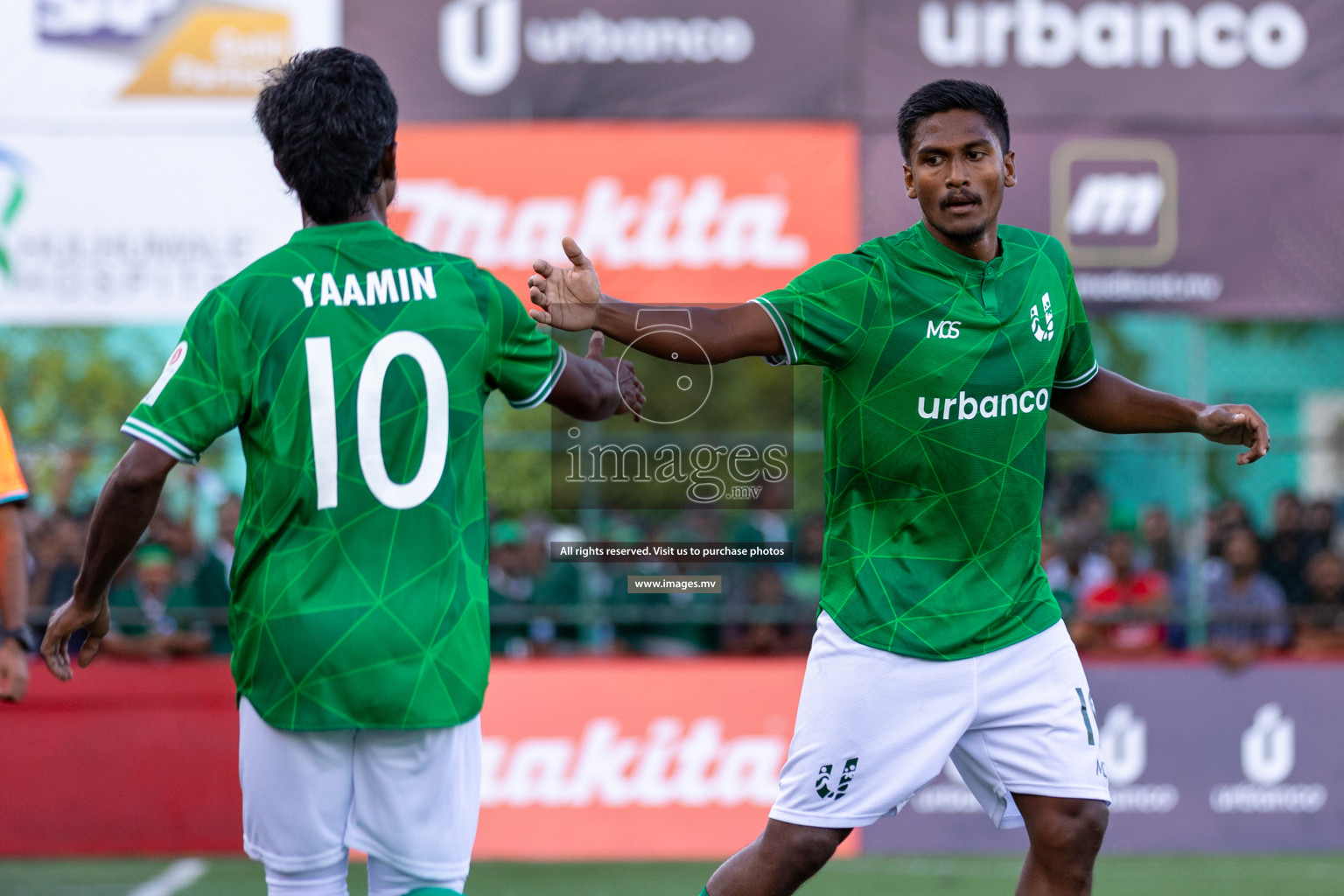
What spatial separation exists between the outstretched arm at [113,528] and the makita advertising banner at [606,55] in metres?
4.92

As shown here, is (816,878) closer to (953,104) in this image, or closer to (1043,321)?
(1043,321)

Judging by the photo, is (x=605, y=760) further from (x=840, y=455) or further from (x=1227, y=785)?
(x=840, y=455)

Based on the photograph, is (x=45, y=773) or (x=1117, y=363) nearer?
(x=45, y=773)

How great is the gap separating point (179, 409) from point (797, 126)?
208 inches

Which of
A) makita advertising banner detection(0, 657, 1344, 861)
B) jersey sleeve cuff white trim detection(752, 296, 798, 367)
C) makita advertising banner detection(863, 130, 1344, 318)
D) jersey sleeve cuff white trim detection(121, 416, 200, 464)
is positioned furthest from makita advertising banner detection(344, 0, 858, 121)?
jersey sleeve cuff white trim detection(121, 416, 200, 464)

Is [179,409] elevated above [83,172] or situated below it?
below

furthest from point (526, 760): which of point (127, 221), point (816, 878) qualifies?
point (127, 221)

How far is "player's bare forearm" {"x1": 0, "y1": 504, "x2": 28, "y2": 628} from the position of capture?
408cm

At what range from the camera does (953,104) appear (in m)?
3.69

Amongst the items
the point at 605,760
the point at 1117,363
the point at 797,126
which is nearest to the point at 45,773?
the point at 605,760

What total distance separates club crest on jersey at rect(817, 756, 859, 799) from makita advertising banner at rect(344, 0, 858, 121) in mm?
4621

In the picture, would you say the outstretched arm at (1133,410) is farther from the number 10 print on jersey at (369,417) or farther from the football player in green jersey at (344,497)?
the number 10 print on jersey at (369,417)

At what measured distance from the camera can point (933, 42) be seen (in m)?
7.63

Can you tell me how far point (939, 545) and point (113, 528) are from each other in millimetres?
1909
